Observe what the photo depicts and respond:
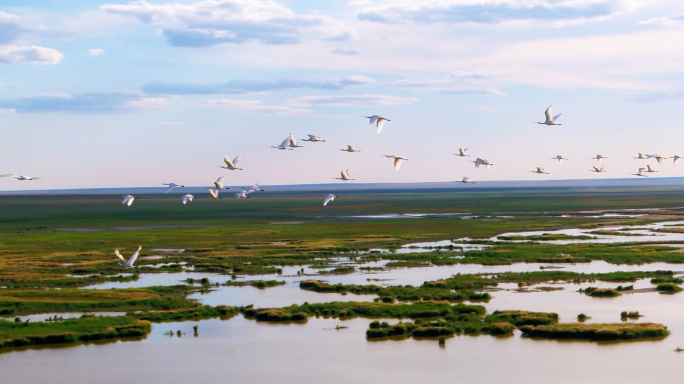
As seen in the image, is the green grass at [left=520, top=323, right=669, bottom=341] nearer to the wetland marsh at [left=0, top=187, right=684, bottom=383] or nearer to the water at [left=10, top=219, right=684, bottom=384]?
the wetland marsh at [left=0, top=187, right=684, bottom=383]

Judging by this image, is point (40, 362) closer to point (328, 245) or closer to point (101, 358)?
point (101, 358)

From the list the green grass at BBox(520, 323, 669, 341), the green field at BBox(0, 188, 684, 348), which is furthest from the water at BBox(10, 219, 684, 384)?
the green field at BBox(0, 188, 684, 348)

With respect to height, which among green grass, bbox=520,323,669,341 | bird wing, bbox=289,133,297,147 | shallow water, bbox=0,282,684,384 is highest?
bird wing, bbox=289,133,297,147

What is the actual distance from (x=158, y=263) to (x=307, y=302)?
19.5 m

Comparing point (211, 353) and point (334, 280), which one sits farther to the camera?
point (334, 280)

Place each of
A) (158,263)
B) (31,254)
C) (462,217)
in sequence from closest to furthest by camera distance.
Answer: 1. (158,263)
2. (31,254)
3. (462,217)

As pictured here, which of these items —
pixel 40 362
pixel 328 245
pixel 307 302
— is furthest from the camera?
pixel 328 245

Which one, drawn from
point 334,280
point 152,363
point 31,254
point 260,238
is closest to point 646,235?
point 260,238

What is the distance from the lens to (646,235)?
2972 inches

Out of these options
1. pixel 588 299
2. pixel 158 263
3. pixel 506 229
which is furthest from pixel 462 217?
pixel 588 299

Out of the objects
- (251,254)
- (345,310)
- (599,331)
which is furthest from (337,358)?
(251,254)

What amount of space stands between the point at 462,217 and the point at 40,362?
8310cm

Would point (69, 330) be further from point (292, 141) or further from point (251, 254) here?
point (251, 254)

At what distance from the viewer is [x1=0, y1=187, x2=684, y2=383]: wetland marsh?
30.4 metres
